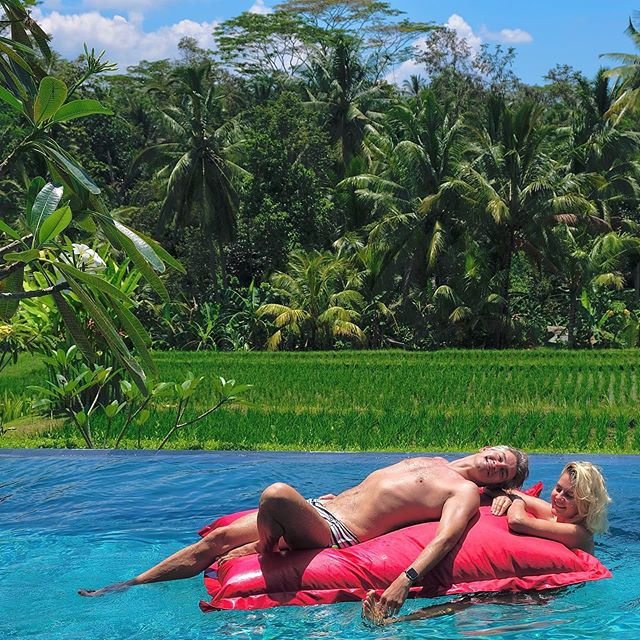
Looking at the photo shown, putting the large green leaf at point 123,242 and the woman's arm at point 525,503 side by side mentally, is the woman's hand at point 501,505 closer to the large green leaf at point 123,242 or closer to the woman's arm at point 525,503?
the woman's arm at point 525,503

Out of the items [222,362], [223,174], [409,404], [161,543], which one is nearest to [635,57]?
[223,174]

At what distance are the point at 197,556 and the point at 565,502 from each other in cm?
176

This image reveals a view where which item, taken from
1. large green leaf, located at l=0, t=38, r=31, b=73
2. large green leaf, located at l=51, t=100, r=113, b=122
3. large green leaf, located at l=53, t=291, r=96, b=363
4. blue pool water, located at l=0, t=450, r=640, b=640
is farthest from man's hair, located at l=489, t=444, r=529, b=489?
large green leaf, located at l=0, t=38, r=31, b=73

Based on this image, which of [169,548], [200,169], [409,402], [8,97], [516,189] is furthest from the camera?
[200,169]

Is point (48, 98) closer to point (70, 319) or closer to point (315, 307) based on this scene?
point (70, 319)

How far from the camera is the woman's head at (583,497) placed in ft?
14.4

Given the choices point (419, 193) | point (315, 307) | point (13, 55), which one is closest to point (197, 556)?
point (13, 55)

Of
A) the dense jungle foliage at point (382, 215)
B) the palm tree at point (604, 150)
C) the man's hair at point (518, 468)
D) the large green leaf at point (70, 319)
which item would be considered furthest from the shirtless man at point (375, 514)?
the palm tree at point (604, 150)

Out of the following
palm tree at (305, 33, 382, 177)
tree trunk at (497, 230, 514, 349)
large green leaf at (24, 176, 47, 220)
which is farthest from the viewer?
palm tree at (305, 33, 382, 177)

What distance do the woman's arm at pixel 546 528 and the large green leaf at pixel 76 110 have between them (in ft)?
8.60

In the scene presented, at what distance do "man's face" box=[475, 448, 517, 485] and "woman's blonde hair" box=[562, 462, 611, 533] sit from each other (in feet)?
0.86

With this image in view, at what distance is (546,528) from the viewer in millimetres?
4496

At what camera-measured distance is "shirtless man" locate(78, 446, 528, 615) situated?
4.32m

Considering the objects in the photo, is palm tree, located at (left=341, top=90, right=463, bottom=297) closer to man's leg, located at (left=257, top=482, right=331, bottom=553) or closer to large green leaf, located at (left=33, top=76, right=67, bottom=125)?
man's leg, located at (left=257, top=482, right=331, bottom=553)
